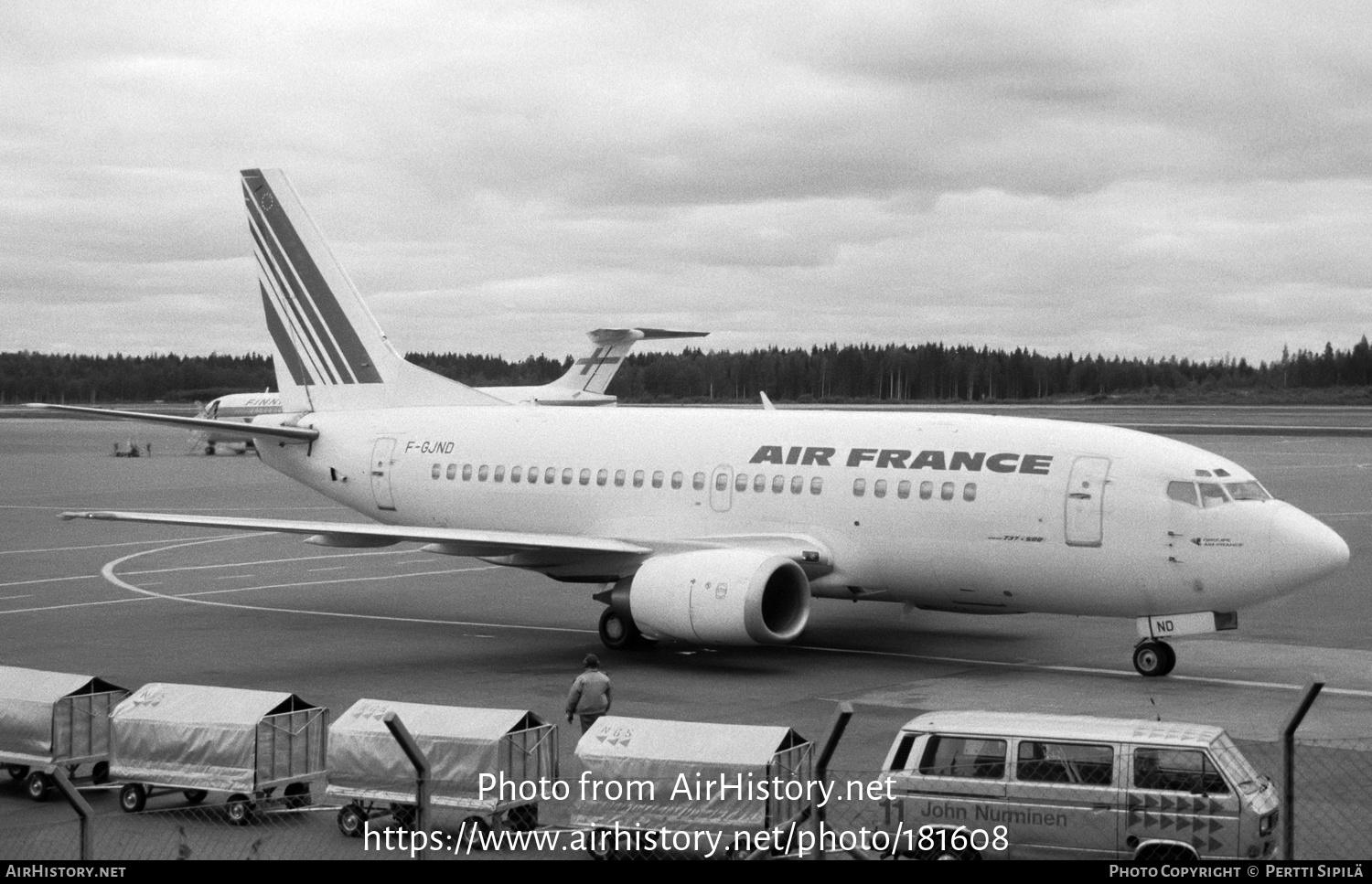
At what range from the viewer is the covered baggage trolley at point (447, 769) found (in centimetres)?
1537

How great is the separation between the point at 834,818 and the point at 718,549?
38.6 feet

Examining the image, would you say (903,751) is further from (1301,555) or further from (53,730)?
(1301,555)

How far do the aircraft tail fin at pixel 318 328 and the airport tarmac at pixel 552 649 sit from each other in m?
4.54

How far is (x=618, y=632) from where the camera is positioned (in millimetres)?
27969

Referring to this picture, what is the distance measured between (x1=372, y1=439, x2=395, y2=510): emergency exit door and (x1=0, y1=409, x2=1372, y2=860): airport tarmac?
7.55 feet

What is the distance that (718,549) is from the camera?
2686 cm

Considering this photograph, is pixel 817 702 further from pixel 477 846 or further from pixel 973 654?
pixel 477 846

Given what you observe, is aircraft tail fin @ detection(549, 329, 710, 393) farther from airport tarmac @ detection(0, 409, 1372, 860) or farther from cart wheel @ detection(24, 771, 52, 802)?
cart wheel @ detection(24, 771, 52, 802)

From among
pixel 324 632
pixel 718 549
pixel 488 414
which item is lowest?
pixel 324 632

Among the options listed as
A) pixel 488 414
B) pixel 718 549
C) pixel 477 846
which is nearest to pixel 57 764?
pixel 477 846

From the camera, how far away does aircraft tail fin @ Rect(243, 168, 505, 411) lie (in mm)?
35562

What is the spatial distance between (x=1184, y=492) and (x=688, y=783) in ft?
43.5

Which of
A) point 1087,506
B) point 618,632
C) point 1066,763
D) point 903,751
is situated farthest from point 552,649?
point 1066,763

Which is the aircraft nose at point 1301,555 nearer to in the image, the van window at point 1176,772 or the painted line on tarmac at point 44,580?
the van window at point 1176,772
